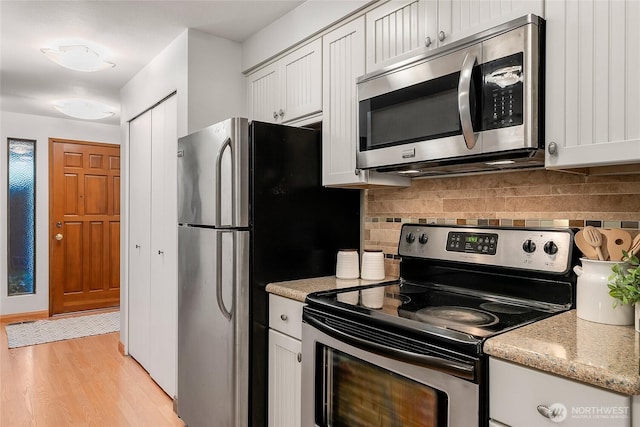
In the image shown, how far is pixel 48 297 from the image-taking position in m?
5.09

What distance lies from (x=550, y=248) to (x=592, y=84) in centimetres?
58

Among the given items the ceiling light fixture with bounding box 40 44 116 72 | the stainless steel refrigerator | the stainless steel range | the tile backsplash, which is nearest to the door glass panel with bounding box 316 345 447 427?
the stainless steel range

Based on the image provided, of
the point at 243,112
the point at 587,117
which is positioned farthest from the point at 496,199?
the point at 243,112

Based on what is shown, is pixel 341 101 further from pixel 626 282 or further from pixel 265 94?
pixel 626 282

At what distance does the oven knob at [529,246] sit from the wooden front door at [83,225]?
205 inches

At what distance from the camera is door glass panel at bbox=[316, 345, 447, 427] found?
4.07ft

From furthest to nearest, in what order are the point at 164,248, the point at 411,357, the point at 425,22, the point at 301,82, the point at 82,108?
1. the point at 82,108
2. the point at 164,248
3. the point at 301,82
4. the point at 425,22
5. the point at 411,357

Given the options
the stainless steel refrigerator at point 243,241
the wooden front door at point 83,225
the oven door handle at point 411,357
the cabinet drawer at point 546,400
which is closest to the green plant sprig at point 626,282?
the cabinet drawer at point 546,400

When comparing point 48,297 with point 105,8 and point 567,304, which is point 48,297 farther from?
point 567,304

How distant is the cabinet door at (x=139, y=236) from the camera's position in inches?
130

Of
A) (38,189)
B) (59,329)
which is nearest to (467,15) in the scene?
(59,329)

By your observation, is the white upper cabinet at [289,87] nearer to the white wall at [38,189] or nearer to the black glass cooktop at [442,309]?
the black glass cooktop at [442,309]

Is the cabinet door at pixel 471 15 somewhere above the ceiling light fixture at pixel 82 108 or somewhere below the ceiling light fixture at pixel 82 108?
below

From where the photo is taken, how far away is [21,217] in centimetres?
498
